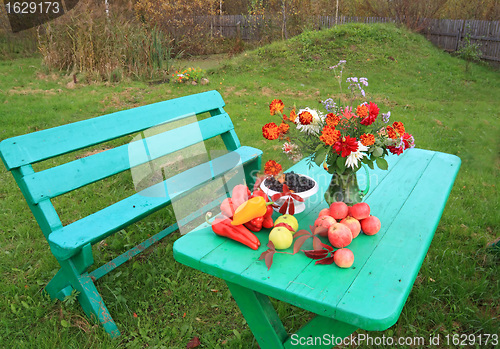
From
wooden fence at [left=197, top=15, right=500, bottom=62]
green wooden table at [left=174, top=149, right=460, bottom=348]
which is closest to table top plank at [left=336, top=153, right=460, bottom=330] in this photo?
green wooden table at [left=174, top=149, right=460, bottom=348]

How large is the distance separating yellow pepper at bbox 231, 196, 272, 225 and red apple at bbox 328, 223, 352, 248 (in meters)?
0.31

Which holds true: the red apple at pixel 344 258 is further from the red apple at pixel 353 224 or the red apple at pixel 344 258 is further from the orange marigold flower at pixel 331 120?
the orange marigold flower at pixel 331 120

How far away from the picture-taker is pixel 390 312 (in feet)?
4.29

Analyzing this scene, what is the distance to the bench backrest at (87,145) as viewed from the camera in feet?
6.96

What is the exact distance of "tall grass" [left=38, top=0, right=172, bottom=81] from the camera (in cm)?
759

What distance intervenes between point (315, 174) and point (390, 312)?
1263mm

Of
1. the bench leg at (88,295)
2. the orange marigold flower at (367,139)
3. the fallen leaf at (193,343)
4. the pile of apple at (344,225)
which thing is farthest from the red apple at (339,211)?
the bench leg at (88,295)

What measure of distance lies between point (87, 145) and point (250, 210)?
4.39 feet

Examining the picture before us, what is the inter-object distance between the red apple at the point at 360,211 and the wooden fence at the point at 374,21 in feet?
34.5

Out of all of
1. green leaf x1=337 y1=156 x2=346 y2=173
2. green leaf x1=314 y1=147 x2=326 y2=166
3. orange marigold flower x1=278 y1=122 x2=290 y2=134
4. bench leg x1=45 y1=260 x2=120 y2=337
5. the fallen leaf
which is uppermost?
orange marigold flower x1=278 y1=122 x2=290 y2=134

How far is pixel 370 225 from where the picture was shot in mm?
1751

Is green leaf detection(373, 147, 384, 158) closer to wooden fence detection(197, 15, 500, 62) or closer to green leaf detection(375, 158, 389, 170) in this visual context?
green leaf detection(375, 158, 389, 170)

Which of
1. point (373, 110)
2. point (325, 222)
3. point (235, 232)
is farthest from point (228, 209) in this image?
point (373, 110)

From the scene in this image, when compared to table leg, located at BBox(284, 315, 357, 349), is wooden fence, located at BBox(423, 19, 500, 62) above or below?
below
